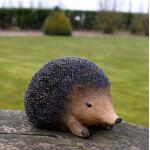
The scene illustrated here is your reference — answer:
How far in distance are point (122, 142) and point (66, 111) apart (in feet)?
1.52

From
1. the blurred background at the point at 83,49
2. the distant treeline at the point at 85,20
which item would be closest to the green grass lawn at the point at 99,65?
the blurred background at the point at 83,49

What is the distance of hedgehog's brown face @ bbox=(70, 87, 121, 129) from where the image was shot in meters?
3.21

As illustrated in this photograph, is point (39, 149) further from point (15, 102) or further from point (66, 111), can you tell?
point (15, 102)

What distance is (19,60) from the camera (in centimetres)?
1189

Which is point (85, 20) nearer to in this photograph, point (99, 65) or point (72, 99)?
point (99, 65)

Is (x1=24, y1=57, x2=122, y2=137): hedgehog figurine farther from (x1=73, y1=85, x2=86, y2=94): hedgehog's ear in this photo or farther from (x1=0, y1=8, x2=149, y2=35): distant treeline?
(x1=0, y1=8, x2=149, y2=35): distant treeline

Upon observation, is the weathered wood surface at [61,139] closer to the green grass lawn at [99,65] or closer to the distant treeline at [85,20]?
the green grass lawn at [99,65]

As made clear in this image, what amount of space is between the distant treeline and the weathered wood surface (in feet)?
65.0

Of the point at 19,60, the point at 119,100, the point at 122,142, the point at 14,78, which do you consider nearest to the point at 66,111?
the point at 122,142

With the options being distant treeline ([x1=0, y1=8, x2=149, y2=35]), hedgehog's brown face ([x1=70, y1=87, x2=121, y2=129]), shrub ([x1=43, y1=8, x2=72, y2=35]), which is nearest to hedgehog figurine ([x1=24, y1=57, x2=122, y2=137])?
hedgehog's brown face ([x1=70, y1=87, x2=121, y2=129])

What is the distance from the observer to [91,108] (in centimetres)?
323

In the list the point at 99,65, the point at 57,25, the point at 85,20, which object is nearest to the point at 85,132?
the point at 99,65

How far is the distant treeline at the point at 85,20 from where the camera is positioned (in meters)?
23.4

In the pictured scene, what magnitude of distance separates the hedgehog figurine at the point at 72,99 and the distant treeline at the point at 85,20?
65.6 ft
